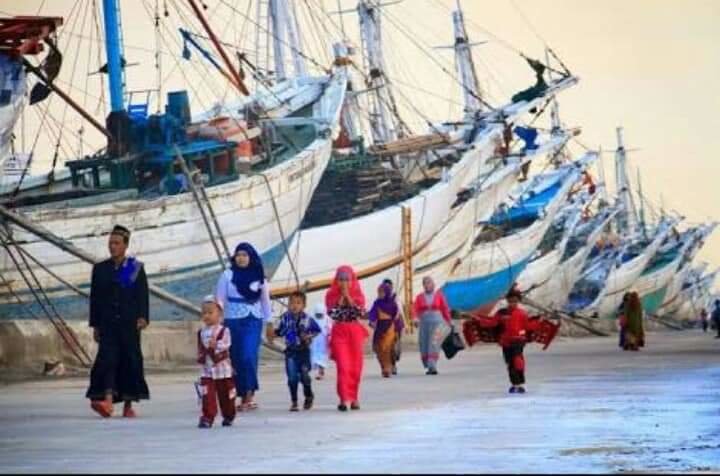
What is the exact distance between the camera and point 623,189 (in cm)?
13962

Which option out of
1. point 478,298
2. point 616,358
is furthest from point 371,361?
point 478,298

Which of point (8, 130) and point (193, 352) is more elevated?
point (8, 130)

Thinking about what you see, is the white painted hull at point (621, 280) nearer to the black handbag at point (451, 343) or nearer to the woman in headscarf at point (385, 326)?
the black handbag at point (451, 343)

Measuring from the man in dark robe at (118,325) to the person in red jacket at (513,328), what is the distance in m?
5.07

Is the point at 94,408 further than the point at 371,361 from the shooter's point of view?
No

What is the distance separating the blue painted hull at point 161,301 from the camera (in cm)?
3462

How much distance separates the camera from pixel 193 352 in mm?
31312

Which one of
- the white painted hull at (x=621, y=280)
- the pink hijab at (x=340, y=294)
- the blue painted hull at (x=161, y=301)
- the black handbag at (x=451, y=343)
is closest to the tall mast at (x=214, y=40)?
the blue painted hull at (x=161, y=301)

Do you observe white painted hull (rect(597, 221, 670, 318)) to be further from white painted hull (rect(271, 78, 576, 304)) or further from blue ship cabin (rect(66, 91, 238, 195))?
blue ship cabin (rect(66, 91, 238, 195))

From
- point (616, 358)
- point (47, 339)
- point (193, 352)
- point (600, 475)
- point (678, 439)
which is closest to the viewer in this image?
point (600, 475)

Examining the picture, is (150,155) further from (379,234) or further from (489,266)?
(489,266)

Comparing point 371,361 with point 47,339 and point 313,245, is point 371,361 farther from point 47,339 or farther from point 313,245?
point 313,245

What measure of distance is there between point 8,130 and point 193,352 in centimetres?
443

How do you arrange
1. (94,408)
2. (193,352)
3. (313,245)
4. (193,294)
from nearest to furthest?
(94,408) < (193,352) < (193,294) < (313,245)
